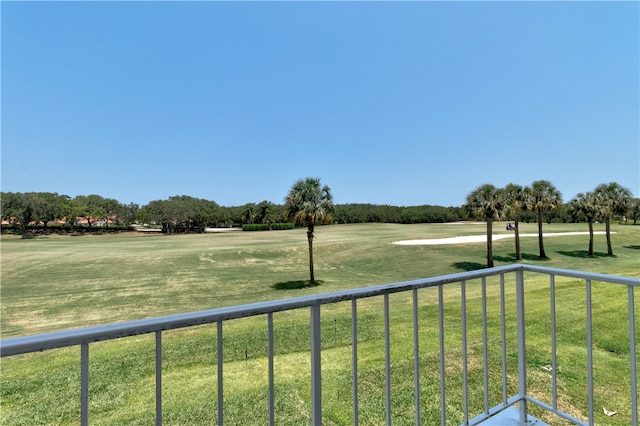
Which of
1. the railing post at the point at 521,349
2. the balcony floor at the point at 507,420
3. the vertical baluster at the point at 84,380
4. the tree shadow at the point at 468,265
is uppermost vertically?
the vertical baluster at the point at 84,380

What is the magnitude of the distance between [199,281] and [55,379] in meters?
13.2

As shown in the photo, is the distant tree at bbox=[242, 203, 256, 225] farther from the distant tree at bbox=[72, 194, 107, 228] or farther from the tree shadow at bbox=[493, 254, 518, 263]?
the tree shadow at bbox=[493, 254, 518, 263]

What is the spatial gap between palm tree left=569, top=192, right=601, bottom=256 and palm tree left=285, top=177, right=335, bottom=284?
2430 cm

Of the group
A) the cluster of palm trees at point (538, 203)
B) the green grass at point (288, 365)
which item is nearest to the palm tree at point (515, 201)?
the cluster of palm trees at point (538, 203)

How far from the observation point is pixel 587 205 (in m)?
28.1

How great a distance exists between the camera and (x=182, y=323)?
3.83 ft

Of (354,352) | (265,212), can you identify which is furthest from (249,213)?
(354,352)

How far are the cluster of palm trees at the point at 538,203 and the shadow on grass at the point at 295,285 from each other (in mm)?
12884

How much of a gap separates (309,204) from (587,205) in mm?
26295

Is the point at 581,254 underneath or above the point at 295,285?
above

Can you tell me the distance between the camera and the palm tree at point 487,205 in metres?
22.7

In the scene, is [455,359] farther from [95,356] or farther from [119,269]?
[119,269]

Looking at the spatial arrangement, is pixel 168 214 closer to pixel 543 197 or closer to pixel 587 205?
pixel 543 197

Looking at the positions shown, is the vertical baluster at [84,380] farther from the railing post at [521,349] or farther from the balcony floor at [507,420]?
the railing post at [521,349]
